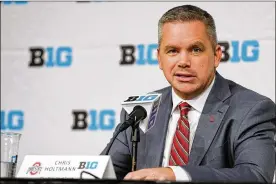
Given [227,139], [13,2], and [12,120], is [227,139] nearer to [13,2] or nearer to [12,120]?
[12,120]

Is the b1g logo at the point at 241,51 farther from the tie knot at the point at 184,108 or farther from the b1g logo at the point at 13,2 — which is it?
the b1g logo at the point at 13,2

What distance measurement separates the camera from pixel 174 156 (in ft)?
8.71

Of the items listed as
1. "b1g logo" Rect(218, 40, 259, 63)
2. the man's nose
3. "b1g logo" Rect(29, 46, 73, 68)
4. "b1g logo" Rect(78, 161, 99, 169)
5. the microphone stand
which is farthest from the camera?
"b1g logo" Rect(29, 46, 73, 68)

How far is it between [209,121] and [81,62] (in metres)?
1.32

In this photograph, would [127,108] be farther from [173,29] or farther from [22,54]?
[22,54]

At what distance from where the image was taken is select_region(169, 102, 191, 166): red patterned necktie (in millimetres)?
2635

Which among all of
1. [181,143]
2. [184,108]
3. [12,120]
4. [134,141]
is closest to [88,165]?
[134,141]

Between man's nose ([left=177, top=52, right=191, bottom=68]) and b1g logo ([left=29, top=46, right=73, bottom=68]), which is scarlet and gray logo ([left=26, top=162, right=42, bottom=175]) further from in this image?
b1g logo ([left=29, top=46, right=73, bottom=68])

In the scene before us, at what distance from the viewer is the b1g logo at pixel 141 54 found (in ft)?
11.9

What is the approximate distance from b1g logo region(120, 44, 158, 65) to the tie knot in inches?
35.1

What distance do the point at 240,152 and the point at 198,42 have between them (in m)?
0.56

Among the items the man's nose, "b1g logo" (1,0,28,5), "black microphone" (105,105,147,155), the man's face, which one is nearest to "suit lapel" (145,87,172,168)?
the man's face

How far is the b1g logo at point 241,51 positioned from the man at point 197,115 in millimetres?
614

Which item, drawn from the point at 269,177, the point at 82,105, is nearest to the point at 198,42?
the point at 269,177
